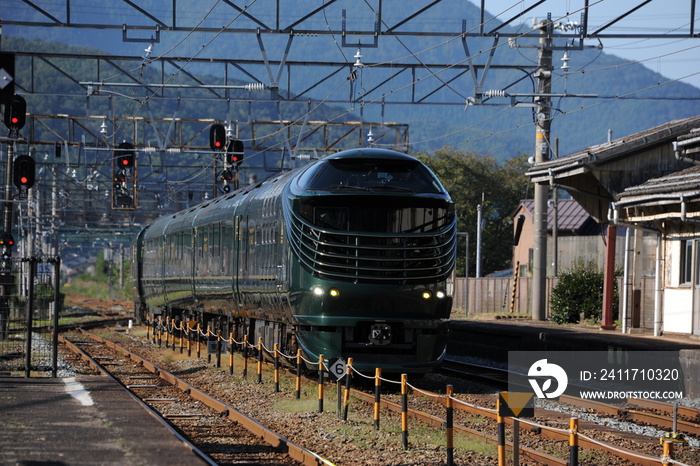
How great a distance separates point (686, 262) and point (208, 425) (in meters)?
11.8

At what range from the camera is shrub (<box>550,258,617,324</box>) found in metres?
31.6

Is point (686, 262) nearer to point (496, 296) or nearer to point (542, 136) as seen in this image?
point (542, 136)

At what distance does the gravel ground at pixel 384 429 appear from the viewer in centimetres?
1089

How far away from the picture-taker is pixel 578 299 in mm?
31828

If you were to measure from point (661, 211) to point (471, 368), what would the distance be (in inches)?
198

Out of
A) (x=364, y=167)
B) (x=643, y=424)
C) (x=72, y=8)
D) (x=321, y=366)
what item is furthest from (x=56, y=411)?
(x=72, y=8)

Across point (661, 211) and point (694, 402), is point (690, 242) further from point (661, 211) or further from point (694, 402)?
point (694, 402)

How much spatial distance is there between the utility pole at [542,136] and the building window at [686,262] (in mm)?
6063

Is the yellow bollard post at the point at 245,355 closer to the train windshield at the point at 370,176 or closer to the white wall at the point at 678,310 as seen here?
the train windshield at the point at 370,176

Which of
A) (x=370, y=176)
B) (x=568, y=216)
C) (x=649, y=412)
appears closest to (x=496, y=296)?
(x=568, y=216)

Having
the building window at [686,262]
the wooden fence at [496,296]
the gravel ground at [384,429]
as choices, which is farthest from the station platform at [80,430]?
the wooden fence at [496,296]

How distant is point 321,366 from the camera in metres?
14.6

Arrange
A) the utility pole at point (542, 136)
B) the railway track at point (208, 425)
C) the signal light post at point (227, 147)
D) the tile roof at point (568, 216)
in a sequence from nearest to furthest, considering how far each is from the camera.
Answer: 1. the railway track at point (208, 425)
2. the utility pole at point (542, 136)
3. the signal light post at point (227, 147)
4. the tile roof at point (568, 216)

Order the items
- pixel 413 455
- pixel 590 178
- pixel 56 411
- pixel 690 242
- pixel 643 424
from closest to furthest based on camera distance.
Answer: pixel 413 455
pixel 56 411
pixel 643 424
pixel 690 242
pixel 590 178
